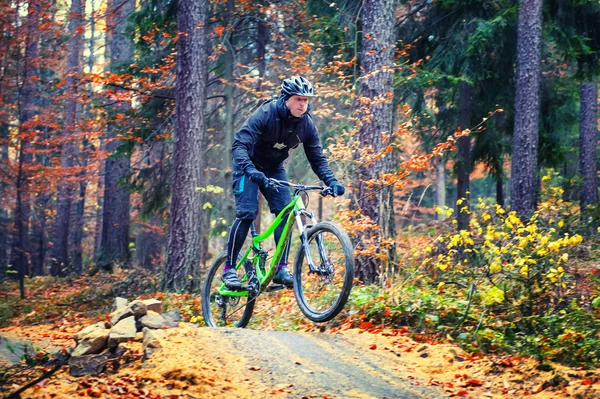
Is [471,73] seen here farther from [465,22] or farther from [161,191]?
[161,191]

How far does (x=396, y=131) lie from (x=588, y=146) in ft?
30.9

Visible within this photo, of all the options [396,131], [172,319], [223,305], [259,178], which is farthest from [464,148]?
[172,319]

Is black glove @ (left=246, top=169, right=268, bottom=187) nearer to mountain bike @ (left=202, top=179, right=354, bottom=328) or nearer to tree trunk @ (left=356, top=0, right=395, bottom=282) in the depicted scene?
mountain bike @ (left=202, top=179, right=354, bottom=328)

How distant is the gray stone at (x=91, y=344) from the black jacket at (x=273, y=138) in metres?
2.23

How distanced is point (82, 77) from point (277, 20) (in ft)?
18.5

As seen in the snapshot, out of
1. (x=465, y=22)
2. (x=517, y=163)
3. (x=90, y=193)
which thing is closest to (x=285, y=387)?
(x=517, y=163)

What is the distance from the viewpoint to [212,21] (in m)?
15.1

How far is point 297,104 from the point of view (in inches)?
246

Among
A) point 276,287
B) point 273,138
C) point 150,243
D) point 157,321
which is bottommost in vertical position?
point 150,243

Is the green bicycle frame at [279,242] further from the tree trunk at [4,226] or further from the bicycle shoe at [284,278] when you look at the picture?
the tree trunk at [4,226]

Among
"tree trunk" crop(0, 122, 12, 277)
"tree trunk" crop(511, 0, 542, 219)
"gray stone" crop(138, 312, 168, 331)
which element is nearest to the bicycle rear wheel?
"gray stone" crop(138, 312, 168, 331)

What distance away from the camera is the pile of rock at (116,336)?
535 centimetres

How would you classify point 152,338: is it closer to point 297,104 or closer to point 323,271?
point 323,271

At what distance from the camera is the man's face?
6.23m
